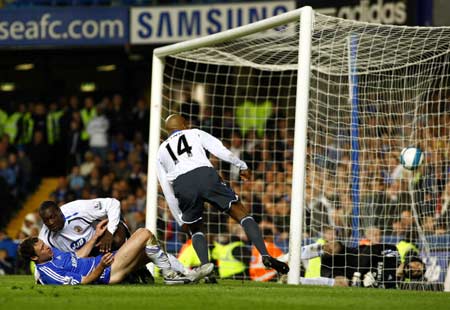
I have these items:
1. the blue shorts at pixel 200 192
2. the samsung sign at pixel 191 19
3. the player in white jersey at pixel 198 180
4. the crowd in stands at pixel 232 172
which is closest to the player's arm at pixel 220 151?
the player in white jersey at pixel 198 180

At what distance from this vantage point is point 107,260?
10.0 metres

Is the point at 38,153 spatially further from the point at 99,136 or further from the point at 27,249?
the point at 27,249

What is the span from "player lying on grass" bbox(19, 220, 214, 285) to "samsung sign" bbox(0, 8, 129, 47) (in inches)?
471

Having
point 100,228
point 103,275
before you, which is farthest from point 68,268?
point 100,228

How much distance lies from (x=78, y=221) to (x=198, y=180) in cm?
118

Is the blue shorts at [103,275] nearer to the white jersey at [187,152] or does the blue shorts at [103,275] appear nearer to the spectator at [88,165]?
the white jersey at [187,152]

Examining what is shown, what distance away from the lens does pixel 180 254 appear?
15828 millimetres

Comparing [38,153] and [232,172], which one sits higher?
[38,153]

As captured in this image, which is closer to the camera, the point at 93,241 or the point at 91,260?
the point at 91,260

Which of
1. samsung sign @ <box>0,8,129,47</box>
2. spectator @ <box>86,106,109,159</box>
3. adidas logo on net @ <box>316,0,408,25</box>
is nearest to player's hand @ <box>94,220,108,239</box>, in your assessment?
adidas logo on net @ <box>316,0,408,25</box>

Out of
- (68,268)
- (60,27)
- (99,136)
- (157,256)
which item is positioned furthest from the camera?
(99,136)

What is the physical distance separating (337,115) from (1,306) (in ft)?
22.3

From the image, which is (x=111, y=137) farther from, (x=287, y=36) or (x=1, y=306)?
(x=1, y=306)

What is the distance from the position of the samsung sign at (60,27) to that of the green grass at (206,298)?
478 inches
